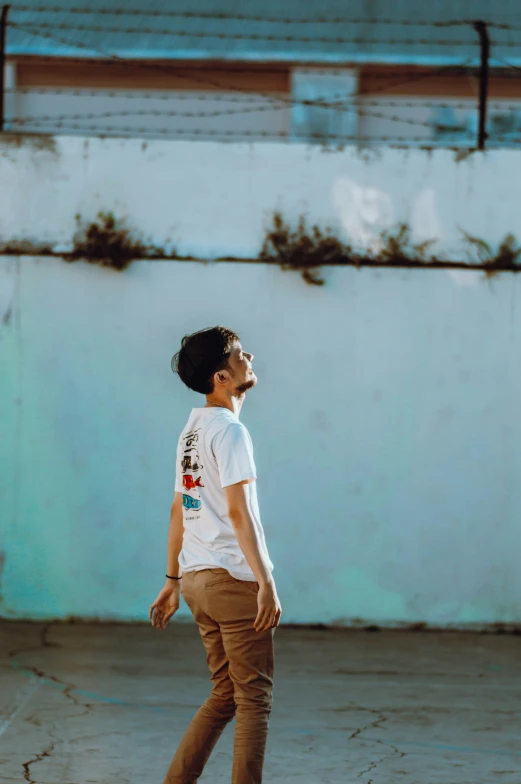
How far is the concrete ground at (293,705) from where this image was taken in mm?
3854

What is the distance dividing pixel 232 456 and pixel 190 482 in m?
0.23

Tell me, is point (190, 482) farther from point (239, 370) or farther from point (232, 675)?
point (232, 675)

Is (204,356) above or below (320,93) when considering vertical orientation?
below

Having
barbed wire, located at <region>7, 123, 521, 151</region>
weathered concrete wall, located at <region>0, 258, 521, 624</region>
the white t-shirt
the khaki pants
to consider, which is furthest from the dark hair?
barbed wire, located at <region>7, 123, 521, 151</region>

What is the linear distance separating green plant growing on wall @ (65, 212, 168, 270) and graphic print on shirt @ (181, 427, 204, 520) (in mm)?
3388

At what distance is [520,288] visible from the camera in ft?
21.5

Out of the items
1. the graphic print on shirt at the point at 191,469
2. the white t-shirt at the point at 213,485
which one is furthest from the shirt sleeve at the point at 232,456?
the graphic print on shirt at the point at 191,469

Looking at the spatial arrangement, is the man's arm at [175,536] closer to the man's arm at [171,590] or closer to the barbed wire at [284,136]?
the man's arm at [171,590]

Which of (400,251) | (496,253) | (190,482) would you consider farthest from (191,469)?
(496,253)

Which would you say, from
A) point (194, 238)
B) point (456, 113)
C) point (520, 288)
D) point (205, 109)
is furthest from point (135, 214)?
point (456, 113)

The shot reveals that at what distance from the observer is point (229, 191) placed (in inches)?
255

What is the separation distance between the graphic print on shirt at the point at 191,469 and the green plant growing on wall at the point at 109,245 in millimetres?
3388

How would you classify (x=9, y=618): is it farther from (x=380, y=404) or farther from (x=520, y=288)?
(x=520, y=288)

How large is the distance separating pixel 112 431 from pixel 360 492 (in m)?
1.63
